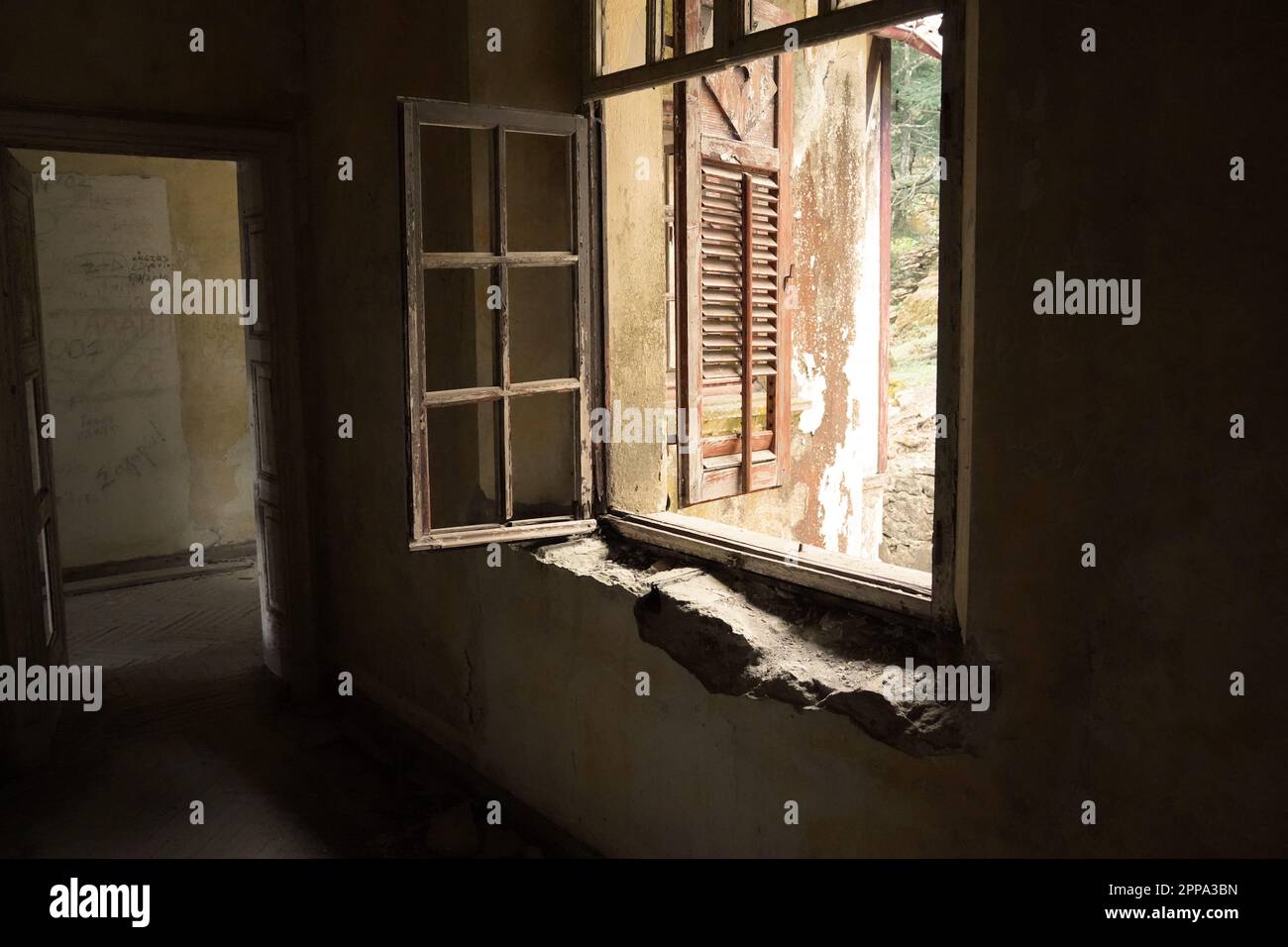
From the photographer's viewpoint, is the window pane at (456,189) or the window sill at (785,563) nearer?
the window sill at (785,563)

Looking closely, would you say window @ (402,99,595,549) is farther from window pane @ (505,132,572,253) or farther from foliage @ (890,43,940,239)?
foliage @ (890,43,940,239)

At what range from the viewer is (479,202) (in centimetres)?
322

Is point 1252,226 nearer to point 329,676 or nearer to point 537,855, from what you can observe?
point 537,855

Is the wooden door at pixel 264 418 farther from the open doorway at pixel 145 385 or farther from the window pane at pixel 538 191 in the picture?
the window pane at pixel 538 191

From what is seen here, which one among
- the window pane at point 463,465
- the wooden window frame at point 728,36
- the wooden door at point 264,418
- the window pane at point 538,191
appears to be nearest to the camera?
the wooden window frame at point 728,36

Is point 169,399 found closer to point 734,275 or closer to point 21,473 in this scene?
point 21,473

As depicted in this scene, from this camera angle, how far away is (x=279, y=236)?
4211mm

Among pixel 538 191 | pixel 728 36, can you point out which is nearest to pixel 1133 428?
pixel 728 36

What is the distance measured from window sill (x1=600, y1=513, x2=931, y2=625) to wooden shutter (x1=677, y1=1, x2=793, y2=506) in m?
0.83

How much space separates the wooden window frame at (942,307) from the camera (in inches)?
77.3

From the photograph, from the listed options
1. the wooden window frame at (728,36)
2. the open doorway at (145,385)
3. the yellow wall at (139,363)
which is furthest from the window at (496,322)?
the yellow wall at (139,363)

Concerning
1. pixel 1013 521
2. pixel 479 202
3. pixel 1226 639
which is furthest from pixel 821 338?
pixel 1226 639

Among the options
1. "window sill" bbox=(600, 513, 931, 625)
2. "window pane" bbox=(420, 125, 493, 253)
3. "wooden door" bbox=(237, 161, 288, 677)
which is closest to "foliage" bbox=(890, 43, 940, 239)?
"wooden door" bbox=(237, 161, 288, 677)

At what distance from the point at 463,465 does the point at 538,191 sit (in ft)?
3.21
